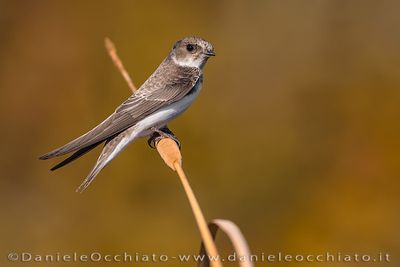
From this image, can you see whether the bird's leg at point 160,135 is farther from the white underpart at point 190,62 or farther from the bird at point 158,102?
the white underpart at point 190,62

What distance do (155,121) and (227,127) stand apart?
1143 mm

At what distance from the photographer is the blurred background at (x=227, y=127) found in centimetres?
379

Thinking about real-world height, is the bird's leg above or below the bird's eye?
below

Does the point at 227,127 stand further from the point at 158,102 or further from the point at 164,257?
the point at 158,102

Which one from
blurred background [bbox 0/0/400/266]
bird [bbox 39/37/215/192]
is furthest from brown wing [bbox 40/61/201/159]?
blurred background [bbox 0/0/400/266]

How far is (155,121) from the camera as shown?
2953 millimetres

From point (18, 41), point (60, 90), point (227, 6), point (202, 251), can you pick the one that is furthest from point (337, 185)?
point (202, 251)

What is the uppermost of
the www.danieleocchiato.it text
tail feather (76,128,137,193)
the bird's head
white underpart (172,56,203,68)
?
the bird's head

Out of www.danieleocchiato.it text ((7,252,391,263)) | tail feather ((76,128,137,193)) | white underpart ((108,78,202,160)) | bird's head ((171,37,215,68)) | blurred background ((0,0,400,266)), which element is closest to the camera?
tail feather ((76,128,137,193))

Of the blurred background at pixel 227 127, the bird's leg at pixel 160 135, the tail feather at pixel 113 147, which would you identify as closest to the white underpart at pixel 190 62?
the bird's leg at pixel 160 135

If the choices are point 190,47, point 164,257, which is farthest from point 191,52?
point 164,257

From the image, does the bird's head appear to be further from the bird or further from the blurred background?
the blurred background

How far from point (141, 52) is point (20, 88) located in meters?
0.72

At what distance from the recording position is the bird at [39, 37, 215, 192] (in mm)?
2773
